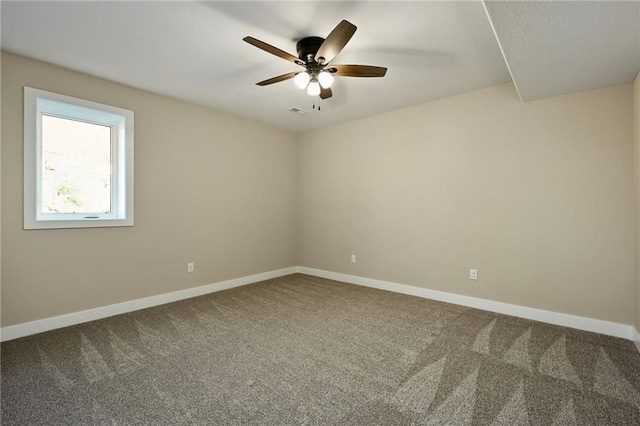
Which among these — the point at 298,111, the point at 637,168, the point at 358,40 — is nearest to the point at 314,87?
the point at 358,40

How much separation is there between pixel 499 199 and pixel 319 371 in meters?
2.71

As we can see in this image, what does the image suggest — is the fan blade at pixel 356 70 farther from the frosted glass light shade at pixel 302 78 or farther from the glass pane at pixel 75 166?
the glass pane at pixel 75 166

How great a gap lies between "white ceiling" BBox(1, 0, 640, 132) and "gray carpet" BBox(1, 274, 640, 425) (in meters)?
2.29

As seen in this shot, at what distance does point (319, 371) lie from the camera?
214 cm

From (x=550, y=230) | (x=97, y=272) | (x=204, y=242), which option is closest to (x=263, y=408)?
(x=97, y=272)

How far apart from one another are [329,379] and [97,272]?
273cm

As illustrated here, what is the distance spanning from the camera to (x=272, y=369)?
7.09 ft

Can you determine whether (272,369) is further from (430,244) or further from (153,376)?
(430,244)

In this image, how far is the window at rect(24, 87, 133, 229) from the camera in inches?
109

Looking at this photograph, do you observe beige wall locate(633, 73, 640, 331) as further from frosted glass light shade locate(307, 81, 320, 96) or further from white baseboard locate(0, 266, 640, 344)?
frosted glass light shade locate(307, 81, 320, 96)

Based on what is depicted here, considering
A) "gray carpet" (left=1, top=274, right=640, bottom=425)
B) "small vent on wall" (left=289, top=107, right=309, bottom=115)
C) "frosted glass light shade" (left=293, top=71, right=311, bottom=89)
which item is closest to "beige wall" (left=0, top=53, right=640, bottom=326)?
→ "gray carpet" (left=1, top=274, right=640, bottom=425)

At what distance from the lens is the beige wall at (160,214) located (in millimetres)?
2703

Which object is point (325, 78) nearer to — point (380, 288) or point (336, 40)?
point (336, 40)

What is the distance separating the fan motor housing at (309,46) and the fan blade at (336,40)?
102mm
